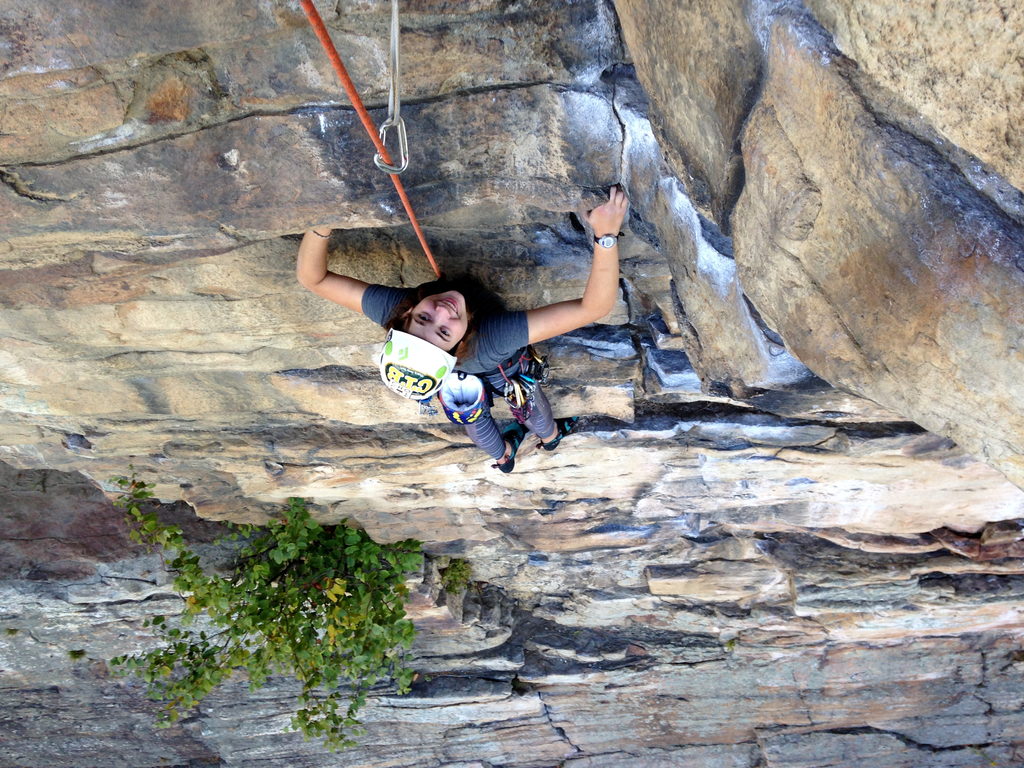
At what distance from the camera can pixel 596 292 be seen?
277 centimetres

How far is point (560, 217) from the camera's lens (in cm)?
293

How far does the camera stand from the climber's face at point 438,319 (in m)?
2.79

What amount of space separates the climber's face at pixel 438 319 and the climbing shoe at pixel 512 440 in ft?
4.57

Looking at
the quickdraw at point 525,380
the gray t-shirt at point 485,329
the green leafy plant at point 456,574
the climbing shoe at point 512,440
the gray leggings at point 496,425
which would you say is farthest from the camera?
the green leafy plant at point 456,574

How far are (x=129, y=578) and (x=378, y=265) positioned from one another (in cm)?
421

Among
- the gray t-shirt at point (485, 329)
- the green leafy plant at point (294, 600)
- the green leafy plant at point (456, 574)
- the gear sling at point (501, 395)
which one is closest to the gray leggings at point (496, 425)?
the gear sling at point (501, 395)

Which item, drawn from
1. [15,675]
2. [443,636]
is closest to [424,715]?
[443,636]

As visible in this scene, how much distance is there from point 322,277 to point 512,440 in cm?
162

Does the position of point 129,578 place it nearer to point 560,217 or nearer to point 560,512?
point 560,512

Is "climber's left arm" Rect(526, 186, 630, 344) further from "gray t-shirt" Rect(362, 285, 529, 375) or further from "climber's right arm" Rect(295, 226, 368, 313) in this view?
"climber's right arm" Rect(295, 226, 368, 313)

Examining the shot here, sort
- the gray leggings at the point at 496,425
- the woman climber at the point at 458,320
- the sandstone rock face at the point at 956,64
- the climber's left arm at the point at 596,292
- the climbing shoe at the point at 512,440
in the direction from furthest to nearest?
1. the climbing shoe at the point at 512,440
2. the gray leggings at the point at 496,425
3. the woman climber at the point at 458,320
4. the climber's left arm at the point at 596,292
5. the sandstone rock face at the point at 956,64

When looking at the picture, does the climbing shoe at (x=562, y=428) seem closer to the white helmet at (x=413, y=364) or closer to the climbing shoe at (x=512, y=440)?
the climbing shoe at (x=512, y=440)

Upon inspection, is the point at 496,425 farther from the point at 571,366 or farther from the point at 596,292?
the point at 596,292

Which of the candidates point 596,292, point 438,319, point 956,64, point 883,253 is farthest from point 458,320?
point 956,64
